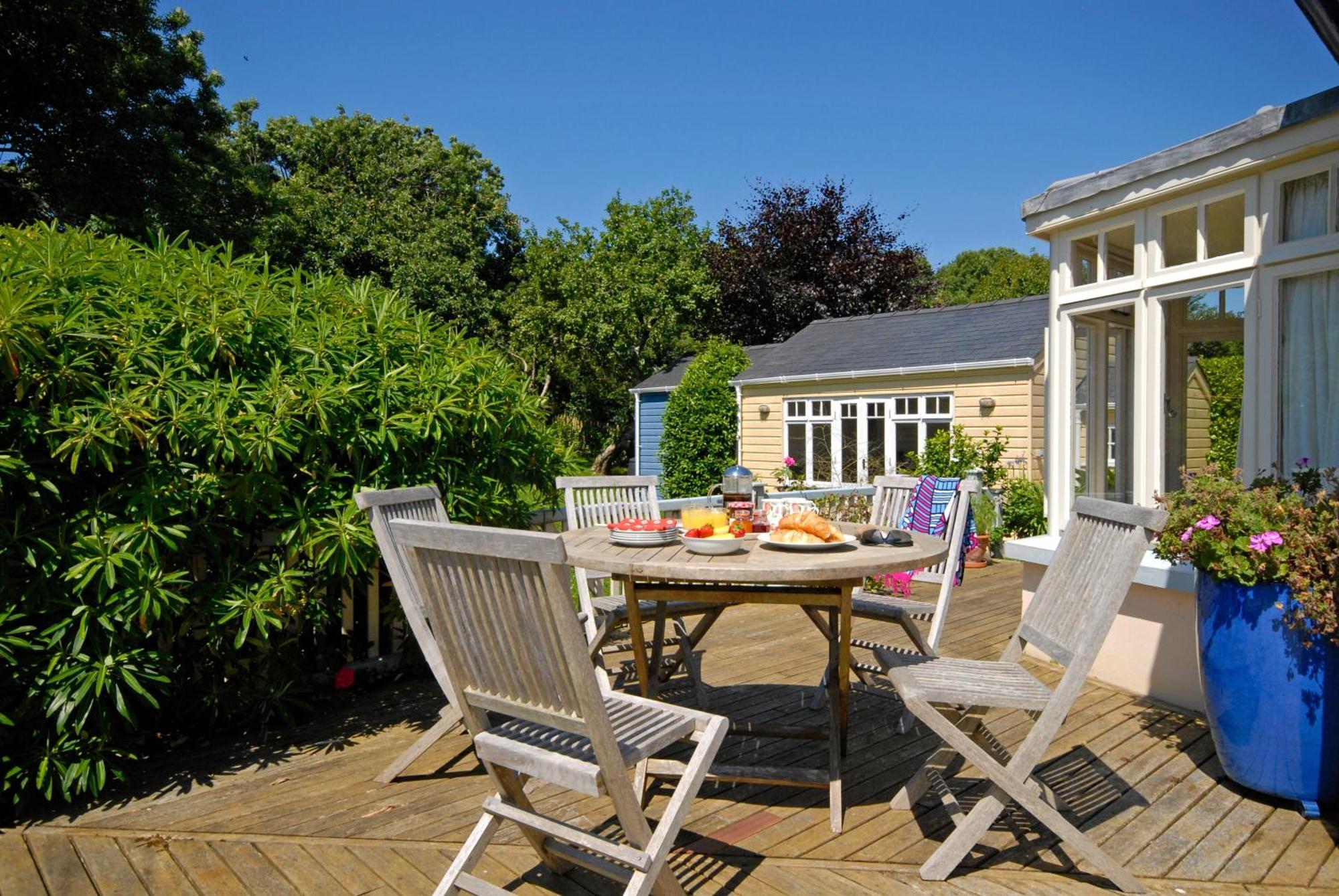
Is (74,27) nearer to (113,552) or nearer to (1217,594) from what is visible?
(113,552)

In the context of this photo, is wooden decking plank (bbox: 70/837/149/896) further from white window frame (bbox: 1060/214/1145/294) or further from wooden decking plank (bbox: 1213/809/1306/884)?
white window frame (bbox: 1060/214/1145/294)

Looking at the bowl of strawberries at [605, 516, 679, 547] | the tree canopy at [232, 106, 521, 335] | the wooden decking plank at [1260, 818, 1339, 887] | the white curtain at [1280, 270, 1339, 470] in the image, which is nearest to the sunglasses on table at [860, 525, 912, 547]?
the bowl of strawberries at [605, 516, 679, 547]

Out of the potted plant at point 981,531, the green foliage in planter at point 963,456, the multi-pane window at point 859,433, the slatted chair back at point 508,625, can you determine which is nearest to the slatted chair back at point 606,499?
the slatted chair back at point 508,625

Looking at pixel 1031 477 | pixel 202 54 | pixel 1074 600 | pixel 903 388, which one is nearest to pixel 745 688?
pixel 1074 600

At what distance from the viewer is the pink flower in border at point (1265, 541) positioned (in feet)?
9.62

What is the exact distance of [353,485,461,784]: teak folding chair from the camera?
10.6 ft

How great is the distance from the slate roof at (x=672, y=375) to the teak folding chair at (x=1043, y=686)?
16.2 metres

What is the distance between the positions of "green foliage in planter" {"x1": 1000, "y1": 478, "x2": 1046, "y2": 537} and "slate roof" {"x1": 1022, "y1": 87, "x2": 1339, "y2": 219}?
557cm

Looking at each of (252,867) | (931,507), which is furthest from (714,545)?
(931,507)

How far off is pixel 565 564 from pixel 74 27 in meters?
15.4

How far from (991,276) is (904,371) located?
75.9 ft

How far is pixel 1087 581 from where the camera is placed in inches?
112

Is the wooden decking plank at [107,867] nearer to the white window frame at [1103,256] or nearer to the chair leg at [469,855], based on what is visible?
the chair leg at [469,855]

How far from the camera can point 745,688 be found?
15.2ft
